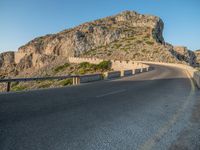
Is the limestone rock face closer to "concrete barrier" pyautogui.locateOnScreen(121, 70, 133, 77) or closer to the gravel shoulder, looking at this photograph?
"concrete barrier" pyautogui.locateOnScreen(121, 70, 133, 77)

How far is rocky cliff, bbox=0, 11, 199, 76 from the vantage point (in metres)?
108

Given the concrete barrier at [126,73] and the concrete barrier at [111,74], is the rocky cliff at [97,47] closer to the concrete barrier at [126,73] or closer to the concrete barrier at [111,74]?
the concrete barrier at [126,73]

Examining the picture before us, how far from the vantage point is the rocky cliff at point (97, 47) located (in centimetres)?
10793

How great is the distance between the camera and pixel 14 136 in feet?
15.3

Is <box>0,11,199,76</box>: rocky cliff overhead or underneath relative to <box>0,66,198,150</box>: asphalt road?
overhead

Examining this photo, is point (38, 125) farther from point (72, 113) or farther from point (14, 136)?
point (72, 113)

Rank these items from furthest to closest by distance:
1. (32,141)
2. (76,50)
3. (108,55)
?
(76,50) < (108,55) < (32,141)

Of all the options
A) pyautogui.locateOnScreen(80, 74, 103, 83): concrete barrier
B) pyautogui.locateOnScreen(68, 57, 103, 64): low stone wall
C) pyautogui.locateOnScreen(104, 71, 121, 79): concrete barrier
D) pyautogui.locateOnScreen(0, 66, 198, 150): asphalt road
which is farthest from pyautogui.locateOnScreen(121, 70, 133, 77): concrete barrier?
pyautogui.locateOnScreen(68, 57, 103, 64): low stone wall

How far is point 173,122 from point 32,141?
174 inches

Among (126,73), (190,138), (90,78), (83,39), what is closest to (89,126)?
(190,138)

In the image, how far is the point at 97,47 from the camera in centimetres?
13275

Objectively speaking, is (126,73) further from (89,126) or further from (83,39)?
(83,39)

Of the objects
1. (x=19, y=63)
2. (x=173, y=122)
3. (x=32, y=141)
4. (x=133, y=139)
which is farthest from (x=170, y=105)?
(x=19, y=63)

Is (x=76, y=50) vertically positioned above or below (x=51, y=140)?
above
